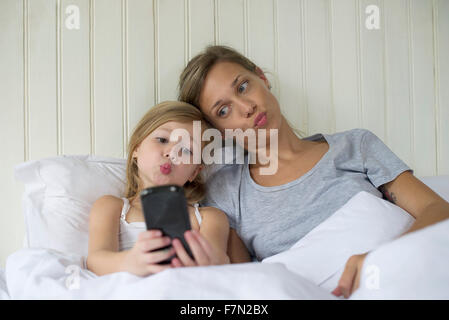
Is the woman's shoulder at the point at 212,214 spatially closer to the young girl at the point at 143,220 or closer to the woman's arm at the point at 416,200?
the young girl at the point at 143,220

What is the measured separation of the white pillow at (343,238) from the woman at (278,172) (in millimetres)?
101

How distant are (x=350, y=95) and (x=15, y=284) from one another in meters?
1.29

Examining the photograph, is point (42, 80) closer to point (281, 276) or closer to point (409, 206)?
point (281, 276)

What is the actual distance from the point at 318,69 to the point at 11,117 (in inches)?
45.0

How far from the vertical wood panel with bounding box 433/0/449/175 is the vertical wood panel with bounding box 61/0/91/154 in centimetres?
141

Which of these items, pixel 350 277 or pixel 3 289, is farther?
pixel 3 289

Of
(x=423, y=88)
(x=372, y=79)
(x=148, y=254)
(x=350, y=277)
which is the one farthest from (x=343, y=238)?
(x=423, y=88)

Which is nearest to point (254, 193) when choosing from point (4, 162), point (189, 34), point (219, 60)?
point (219, 60)

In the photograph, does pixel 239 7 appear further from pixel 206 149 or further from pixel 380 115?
pixel 380 115

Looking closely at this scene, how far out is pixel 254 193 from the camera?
1.13m

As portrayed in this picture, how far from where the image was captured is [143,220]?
99 centimetres

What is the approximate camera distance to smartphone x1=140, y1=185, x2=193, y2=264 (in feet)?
2.11

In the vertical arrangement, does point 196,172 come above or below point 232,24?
below

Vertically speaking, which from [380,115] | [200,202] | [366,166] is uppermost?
[380,115]
